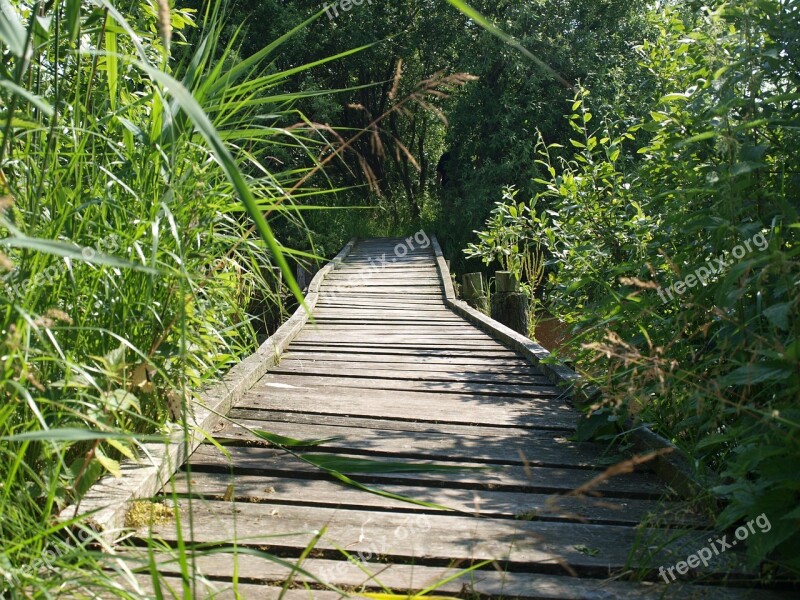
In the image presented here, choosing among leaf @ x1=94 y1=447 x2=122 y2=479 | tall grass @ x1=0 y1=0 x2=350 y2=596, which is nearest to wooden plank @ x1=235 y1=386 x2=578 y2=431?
tall grass @ x1=0 y1=0 x2=350 y2=596

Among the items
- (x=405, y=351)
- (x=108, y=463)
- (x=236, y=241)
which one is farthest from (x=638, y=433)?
(x=405, y=351)

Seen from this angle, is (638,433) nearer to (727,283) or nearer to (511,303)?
(727,283)

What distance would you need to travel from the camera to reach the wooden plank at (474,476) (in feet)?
8.63

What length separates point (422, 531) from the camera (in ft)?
7.26

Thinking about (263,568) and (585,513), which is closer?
(263,568)

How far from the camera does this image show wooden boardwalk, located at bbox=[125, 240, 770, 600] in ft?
6.23

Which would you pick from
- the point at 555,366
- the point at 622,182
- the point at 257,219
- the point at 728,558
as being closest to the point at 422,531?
the point at 728,558

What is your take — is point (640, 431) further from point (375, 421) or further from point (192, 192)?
point (192, 192)

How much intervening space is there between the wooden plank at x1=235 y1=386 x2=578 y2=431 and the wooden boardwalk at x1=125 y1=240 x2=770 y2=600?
12 mm

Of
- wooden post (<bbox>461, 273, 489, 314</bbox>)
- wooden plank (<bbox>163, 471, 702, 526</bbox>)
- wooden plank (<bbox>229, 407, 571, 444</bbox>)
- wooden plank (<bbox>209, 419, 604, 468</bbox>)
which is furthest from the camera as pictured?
wooden post (<bbox>461, 273, 489, 314</bbox>)

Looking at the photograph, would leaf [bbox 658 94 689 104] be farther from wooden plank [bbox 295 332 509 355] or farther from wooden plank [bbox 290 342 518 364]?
wooden plank [bbox 295 332 509 355]

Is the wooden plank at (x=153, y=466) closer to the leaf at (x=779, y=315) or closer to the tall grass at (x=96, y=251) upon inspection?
the tall grass at (x=96, y=251)

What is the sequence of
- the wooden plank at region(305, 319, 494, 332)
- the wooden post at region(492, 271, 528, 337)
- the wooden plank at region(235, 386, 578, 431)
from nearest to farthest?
the wooden plank at region(235, 386, 578, 431), the wooden plank at region(305, 319, 494, 332), the wooden post at region(492, 271, 528, 337)

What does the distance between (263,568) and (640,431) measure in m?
1.56
